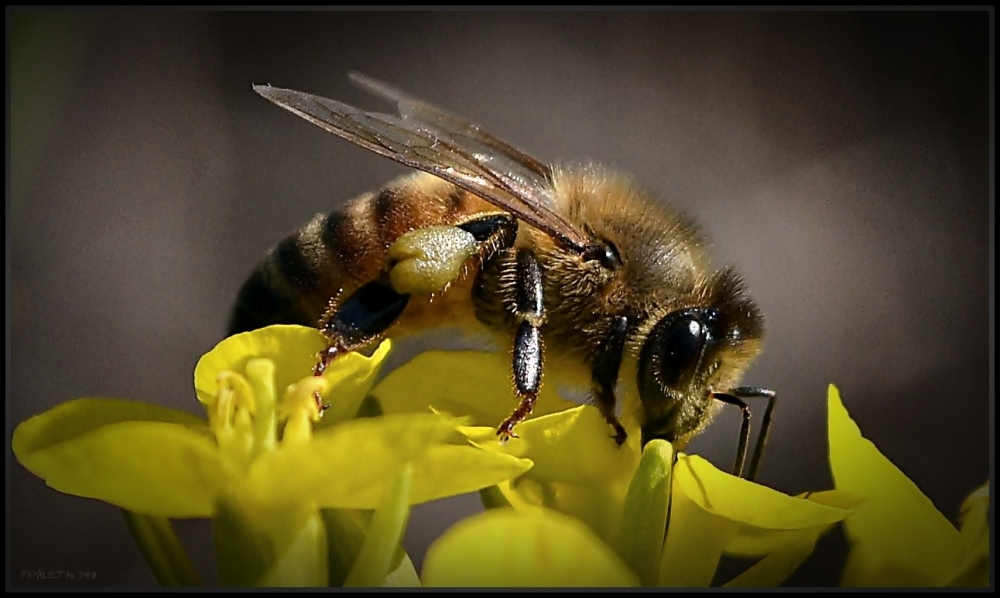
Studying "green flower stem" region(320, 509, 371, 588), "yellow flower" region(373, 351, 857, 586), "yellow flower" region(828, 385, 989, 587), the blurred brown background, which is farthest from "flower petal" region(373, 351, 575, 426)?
the blurred brown background

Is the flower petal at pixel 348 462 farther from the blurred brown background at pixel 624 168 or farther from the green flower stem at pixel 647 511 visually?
the blurred brown background at pixel 624 168

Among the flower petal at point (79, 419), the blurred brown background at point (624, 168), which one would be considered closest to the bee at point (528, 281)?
the flower petal at point (79, 419)

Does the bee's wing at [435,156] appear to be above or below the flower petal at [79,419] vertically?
above

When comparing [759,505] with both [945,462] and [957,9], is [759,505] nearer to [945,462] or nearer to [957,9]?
[957,9]

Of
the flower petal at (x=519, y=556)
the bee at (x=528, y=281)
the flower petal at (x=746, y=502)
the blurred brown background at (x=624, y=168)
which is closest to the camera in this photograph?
the flower petal at (x=519, y=556)

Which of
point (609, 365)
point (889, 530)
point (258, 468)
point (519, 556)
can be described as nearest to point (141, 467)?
point (258, 468)

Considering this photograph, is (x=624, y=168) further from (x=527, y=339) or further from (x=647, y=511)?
(x=647, y=511)
